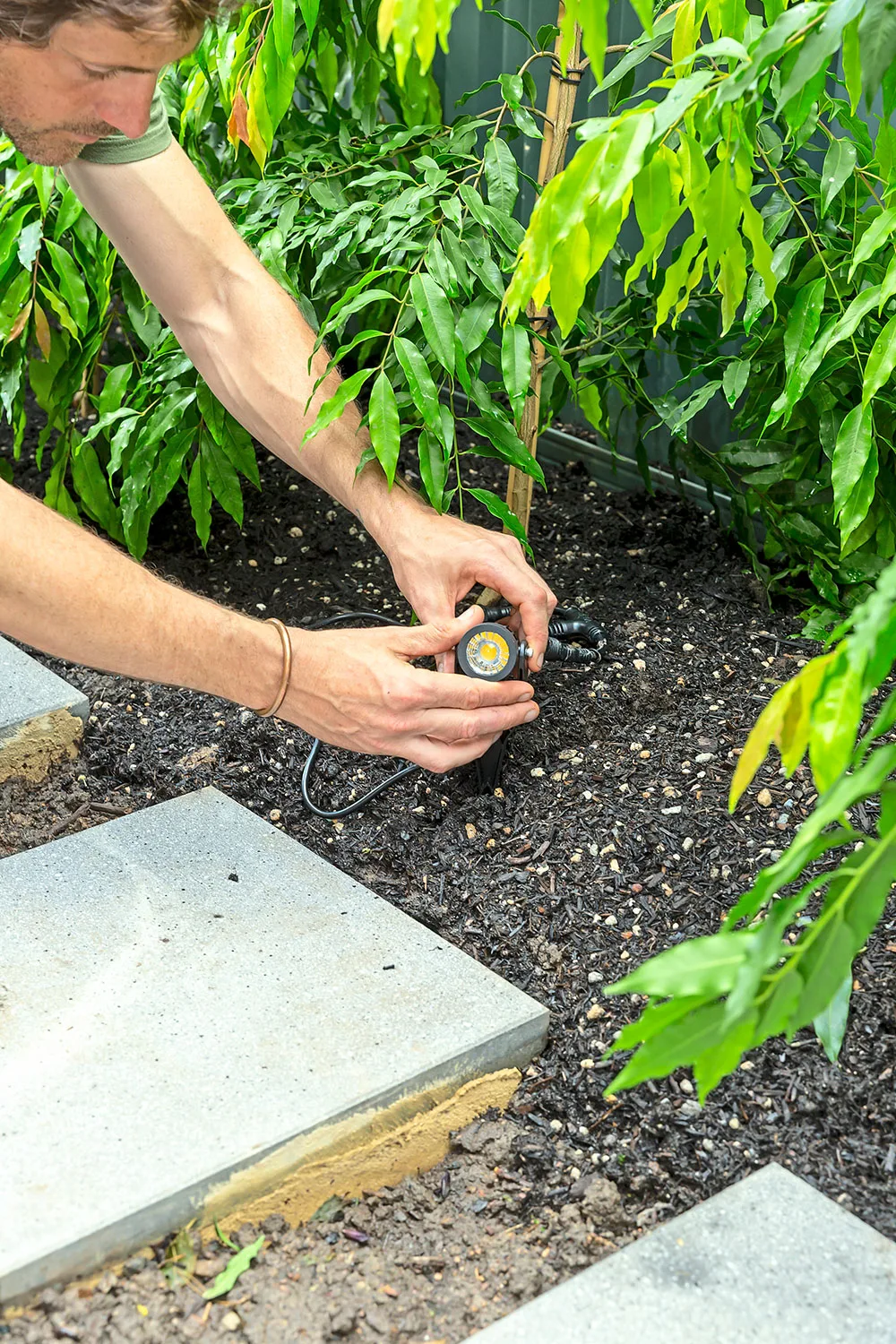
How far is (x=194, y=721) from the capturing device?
235cm

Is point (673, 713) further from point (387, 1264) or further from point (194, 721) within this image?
point (387, 1264)

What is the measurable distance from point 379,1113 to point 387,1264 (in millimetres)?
163

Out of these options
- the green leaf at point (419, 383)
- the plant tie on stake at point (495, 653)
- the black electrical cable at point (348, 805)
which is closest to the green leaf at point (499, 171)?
the green leaf at point (419, 383)

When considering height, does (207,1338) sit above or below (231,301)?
below

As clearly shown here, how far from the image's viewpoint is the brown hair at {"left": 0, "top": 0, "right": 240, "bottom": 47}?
4.58ft

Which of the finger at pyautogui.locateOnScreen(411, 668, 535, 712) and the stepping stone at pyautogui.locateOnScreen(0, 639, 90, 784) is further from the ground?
the finger at pyautogui.locateOnScreen(411, 668, 535, 712)

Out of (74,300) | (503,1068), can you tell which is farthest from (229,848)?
(74,300)

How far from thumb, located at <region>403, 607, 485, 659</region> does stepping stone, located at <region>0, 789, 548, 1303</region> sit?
14.2 inches

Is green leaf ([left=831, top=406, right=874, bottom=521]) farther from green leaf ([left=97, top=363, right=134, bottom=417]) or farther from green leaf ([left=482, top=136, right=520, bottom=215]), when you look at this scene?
green leaf ([left=97, top=363, right=134, bottom=417])

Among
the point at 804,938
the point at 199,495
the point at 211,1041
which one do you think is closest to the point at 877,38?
the point at 804,938

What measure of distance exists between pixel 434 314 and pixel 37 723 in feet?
3.33

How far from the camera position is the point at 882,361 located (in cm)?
156

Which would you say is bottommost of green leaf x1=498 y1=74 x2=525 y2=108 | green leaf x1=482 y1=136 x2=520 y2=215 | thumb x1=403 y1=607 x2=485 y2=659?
thumb x1=403 y1=607 x2=485 y2=659

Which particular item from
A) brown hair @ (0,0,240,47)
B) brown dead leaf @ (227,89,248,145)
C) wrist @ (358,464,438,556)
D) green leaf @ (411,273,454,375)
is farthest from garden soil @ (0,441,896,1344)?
brown hair @ (0,0,240,47)
